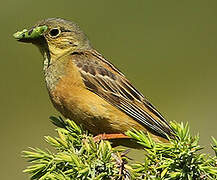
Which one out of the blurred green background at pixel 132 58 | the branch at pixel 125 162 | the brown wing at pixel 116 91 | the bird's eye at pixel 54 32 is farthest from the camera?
the blurred green background at pixel 132 58

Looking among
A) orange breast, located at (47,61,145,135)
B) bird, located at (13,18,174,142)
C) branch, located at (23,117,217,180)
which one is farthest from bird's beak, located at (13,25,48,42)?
branch, located at (23,117,217,180)

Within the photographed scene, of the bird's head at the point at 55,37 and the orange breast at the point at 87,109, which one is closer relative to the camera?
the orange breast at the point at 87,109

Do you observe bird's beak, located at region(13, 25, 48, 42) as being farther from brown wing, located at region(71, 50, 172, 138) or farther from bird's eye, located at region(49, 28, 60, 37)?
brown wing, located at region(71, 50, 172, 138)

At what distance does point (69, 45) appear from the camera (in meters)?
5.16

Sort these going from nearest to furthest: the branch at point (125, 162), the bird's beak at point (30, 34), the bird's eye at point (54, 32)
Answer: the branch at point (125, 162), the bird's beak at point (30, 34), the bird's eye at point (54, 32)

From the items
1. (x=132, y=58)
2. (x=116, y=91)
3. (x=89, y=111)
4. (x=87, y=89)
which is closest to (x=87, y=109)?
(x=89, y=111)

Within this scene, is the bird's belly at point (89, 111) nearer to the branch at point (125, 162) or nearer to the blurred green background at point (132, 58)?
the branch at point (125, 162)

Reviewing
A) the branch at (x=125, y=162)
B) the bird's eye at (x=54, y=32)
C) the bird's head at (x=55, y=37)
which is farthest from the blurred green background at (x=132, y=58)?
the branch at (x=125, y=162)

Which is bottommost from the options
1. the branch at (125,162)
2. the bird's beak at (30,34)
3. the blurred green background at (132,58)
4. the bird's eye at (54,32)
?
the branch at (125,162)

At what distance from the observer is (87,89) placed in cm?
469

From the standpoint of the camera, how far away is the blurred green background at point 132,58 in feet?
23.4

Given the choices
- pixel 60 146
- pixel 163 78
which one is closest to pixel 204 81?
pixel 163 78

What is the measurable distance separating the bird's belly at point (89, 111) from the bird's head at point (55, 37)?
51cm

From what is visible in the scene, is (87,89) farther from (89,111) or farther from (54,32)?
(54,32)
